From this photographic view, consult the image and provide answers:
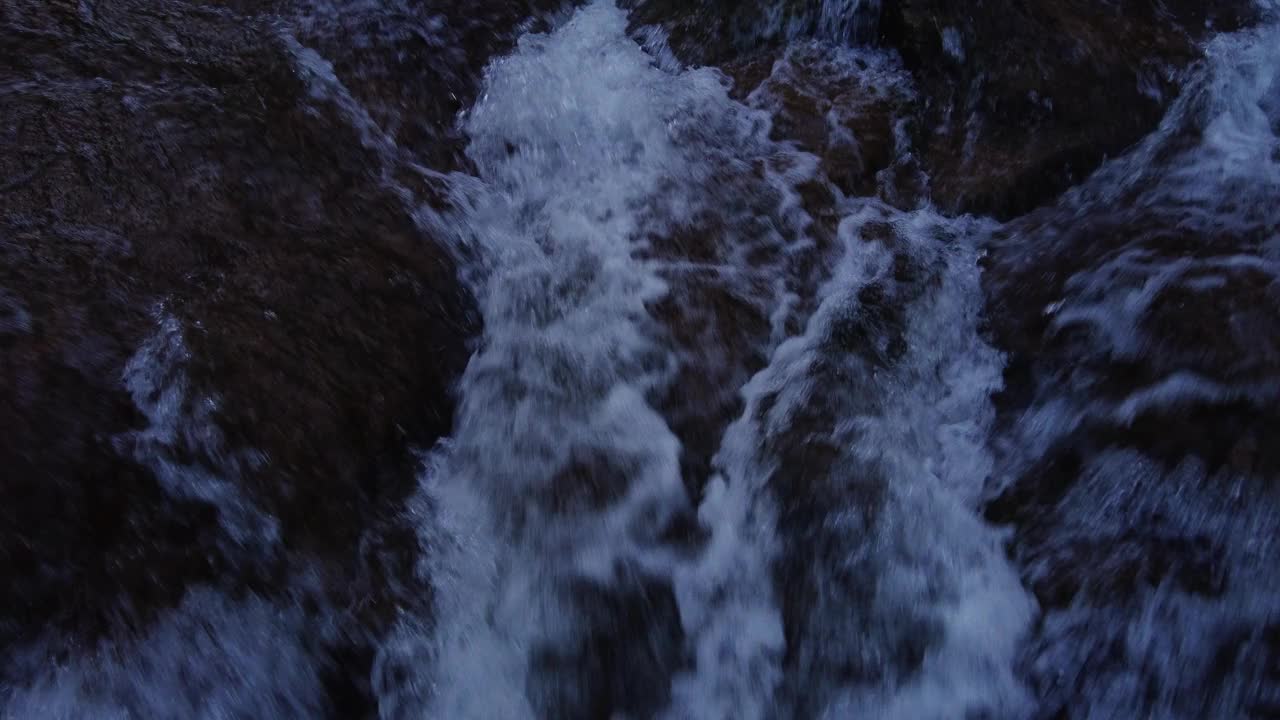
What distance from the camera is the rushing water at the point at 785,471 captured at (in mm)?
2432

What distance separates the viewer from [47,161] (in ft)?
9.87

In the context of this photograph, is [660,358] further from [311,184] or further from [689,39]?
[689,39]

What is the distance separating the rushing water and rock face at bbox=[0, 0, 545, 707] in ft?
0.18

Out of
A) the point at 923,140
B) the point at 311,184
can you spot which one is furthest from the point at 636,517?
the point at 923,140

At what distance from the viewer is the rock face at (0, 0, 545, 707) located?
8.06 ft

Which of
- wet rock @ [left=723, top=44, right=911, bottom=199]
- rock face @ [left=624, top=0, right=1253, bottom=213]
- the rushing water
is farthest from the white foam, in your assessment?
rock face @ [left=624, top=0, right=1253, bottom=213]

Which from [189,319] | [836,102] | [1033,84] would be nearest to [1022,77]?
[1033,84]

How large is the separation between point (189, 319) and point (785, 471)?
2065 millimetres

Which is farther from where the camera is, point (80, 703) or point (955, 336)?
point (955, 336)

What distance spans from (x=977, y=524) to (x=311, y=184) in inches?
110

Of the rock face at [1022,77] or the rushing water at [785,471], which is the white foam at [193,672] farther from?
the rock face at [1022,77]

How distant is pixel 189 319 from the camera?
2.79 metres

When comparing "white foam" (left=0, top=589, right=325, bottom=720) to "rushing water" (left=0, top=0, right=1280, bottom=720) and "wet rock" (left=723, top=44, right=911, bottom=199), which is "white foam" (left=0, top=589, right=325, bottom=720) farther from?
"wet rock" (left=723, top=44, right=911, bottom=199)

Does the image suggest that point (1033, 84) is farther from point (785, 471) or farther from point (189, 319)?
point (189, 319)
